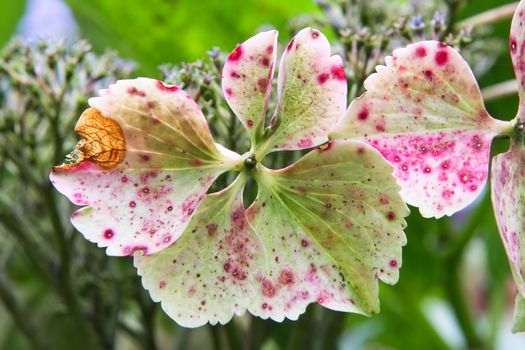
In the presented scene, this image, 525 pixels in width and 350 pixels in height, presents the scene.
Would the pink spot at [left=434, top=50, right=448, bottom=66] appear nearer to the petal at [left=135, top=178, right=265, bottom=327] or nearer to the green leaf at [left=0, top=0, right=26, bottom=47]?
the petal at [left=135, top=178, right=265, bottom=327]

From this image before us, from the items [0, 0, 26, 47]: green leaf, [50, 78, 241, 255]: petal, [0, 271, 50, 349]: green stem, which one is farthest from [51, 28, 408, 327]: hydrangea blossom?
[0, 0, 26, 47]: green leaf

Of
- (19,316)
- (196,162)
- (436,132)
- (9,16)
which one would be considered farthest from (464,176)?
(9,16)

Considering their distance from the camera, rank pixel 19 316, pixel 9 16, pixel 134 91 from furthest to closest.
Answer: pixel 9 16 → pixel 19 316 → pixel 134 91

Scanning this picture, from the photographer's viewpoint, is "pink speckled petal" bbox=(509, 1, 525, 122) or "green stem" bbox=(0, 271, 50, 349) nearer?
"pink speckled petal" bbox=(509, 1, 525, 122)

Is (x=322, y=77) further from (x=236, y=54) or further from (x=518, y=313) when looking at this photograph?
(x=518, y=313)

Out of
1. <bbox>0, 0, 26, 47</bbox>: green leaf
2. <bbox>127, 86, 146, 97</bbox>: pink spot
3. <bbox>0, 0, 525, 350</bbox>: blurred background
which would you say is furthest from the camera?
<bbox>0, 0, 26, 47</bbox>: green leaf
